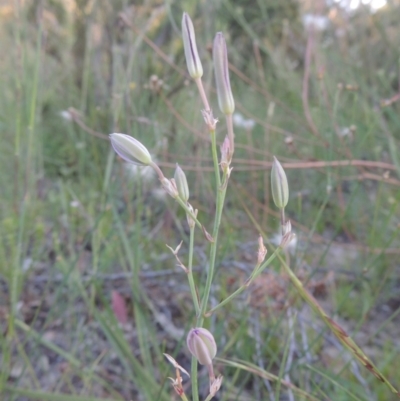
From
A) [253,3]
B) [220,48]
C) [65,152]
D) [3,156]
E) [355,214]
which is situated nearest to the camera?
[220,48]

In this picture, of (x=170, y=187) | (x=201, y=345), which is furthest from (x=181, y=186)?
(x=201, y=345)

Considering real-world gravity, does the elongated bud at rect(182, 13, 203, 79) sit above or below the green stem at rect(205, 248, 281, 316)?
above

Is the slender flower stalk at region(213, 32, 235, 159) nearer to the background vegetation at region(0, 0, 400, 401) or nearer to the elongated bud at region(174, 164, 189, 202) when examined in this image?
the elongated bud at region(174, 164, 189, 202)

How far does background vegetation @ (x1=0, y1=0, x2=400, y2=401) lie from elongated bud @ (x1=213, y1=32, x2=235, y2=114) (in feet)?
0.73

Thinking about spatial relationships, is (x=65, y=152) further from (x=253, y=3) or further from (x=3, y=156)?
(x=253, y=3)

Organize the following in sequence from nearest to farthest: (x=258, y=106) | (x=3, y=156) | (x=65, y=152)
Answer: (x=3, y=156)
(x=65, y=152)
(x=258, y=106)

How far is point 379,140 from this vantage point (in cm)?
179

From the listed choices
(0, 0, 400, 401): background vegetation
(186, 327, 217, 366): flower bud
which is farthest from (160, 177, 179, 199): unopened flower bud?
(0, 0, 400, 401): background vegetation

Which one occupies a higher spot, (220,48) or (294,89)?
(294,89)

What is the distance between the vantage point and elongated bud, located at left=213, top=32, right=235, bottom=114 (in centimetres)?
38

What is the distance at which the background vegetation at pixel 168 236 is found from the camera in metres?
0.85

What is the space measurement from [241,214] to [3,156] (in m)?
0.98

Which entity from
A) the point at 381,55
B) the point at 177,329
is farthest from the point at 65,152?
the point at 381,55

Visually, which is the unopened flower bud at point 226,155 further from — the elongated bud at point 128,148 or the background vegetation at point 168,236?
the background vegetation at point 168,236
